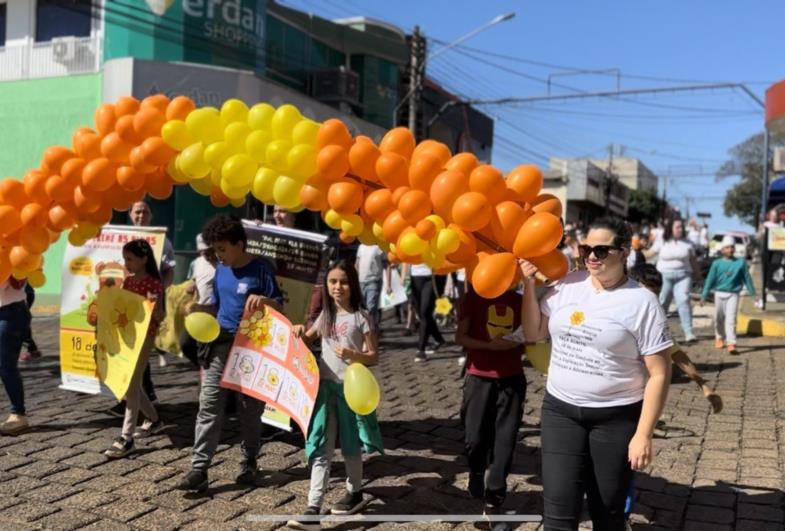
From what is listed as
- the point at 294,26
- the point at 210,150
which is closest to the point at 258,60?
the point at 294,26

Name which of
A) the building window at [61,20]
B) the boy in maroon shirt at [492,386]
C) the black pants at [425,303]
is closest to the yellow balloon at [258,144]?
the boy in maroon shirt at [492,386]

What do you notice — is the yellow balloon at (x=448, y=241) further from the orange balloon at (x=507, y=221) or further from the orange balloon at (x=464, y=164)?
the orange balloon at (x=464, y=164)

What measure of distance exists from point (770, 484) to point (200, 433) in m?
3.79

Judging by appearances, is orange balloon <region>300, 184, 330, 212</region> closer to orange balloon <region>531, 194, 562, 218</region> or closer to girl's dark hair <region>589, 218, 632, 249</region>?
orange balloon <region>531, 194, 562, 218</region>

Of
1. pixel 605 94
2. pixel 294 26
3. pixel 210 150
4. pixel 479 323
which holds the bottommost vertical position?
pixel 479 323

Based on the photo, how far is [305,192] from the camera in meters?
4.43

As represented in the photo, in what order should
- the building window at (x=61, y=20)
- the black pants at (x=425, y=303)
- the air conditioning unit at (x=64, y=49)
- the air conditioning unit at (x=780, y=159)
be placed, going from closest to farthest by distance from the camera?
the black pants at (x=425, y=303), the air conditioning unit at (x=64, y=49), the air conditioning unit at (x=780, y=159), the building window at (x=61, y=20)

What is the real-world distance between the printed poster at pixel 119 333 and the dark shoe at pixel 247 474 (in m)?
1.28

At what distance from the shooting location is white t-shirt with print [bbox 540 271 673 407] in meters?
3.10

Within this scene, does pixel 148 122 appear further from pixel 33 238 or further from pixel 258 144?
pixel 33 238

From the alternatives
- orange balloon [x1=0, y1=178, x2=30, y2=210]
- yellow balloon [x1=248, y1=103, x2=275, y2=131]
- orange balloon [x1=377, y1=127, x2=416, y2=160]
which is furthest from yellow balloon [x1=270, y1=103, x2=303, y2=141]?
orange balloon [x1=0, y1=178, x2=30, y2=210]

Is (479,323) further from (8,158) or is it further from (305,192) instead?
(8,158)

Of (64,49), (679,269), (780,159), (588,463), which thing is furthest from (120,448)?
(780,159)

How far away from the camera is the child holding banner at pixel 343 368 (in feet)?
14.2
